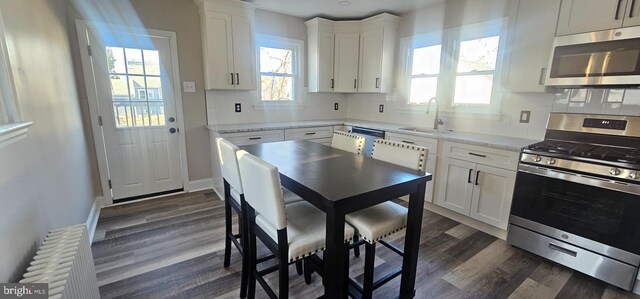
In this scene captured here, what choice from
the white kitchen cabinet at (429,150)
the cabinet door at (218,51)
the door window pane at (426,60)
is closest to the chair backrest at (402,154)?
the white kitchen cabinet at (429,150)

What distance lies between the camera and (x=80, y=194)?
7.88 ft

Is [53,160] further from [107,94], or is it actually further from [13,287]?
[107,94]

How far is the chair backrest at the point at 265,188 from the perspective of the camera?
1270 mm

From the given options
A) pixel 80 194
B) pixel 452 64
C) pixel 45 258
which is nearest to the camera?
pixel 45 258

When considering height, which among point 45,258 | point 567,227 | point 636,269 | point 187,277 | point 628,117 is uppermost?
point 628,117

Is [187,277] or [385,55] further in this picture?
[385,55]

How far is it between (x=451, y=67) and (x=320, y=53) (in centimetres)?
175

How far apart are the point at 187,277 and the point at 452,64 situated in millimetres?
3412

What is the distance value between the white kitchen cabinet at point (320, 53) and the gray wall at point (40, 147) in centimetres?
271

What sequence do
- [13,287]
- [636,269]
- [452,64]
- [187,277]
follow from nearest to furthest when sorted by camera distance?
[13,287]
[636,269]
[187,277]
[452,64]

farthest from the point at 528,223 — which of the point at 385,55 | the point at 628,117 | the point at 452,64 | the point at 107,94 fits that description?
the point at 107,94

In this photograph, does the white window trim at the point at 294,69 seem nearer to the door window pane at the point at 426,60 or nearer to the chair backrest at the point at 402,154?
the door window pane at the point at 426,60

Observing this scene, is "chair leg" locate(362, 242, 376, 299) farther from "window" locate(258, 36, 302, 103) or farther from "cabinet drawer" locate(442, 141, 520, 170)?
"window" locate(258, 36, 302, 103)

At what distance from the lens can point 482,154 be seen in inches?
100.0
